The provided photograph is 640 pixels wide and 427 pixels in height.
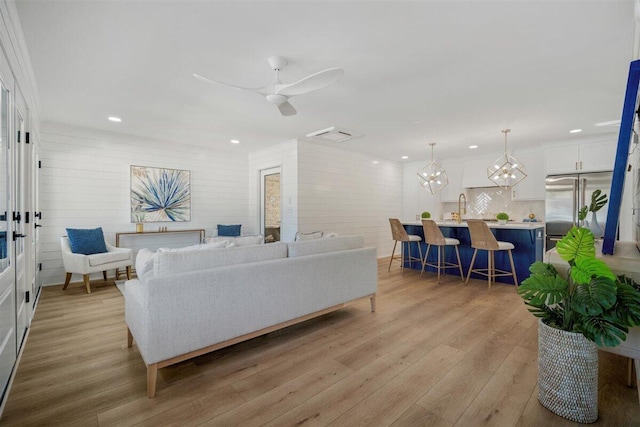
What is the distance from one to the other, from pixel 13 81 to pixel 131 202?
3246 mm

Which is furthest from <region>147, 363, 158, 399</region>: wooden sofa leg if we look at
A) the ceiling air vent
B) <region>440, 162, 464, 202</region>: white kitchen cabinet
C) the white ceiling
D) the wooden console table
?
<region>440, 162, 464, 202</region>: white kitchen cabinet

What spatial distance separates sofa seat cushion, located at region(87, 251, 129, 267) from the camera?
4.21 metres

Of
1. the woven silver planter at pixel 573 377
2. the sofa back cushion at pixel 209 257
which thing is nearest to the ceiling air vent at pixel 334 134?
the sofa back cushion at pixel 209 257

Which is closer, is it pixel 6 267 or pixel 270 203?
pixel 6 267

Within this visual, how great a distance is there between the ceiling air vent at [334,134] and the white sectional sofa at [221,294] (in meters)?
2.31

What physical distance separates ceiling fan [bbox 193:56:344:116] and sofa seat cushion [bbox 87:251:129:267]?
10.9 ft

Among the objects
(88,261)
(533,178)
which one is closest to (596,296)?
(88,261)

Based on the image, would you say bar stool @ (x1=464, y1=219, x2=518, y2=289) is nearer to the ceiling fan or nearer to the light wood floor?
the light wood floor

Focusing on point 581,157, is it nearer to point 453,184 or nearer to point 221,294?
point 453,184

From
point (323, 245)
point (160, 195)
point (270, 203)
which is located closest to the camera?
point (323, 245)

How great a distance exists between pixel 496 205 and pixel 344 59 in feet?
19.4

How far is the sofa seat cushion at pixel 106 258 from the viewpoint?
421cm

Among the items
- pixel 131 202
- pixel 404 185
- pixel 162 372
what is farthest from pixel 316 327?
pixel 404 185

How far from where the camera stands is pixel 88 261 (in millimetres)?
4148
